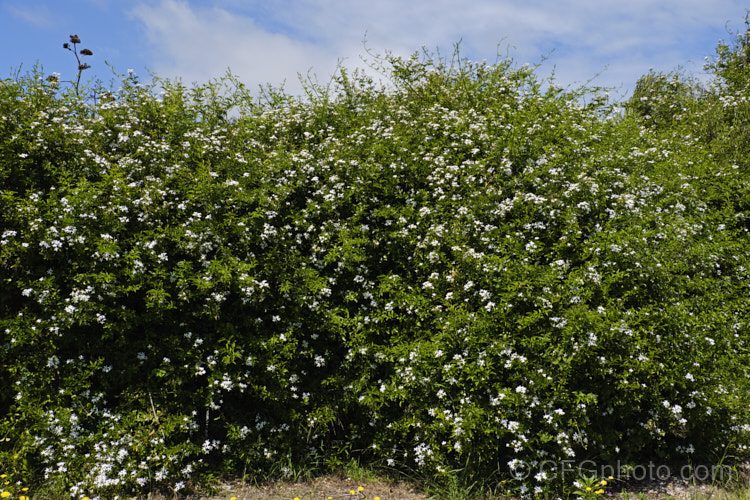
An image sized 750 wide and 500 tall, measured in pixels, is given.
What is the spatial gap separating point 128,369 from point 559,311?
11.8 ft

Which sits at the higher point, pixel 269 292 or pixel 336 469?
pixel 269 292

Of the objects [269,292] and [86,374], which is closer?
[86,374]

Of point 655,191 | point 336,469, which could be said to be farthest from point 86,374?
point 655,191

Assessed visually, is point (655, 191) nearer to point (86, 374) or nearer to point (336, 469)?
point (336, 469)

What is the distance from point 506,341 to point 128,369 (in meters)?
3.14

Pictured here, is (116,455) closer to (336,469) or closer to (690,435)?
(336,469)

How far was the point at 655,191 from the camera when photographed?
5742mm

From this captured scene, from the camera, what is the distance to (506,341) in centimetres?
420

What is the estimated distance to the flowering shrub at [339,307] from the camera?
13.7 feet

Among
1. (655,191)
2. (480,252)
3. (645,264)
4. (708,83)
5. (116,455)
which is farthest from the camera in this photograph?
(708,83)

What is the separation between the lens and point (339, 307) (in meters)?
4.86

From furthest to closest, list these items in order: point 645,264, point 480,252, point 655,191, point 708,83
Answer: point 708,83 < point 655,191 < point 480,252 < point 645,264

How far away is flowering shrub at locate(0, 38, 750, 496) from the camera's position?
4188 mm

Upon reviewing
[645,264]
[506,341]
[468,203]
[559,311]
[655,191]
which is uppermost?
[655,191]
